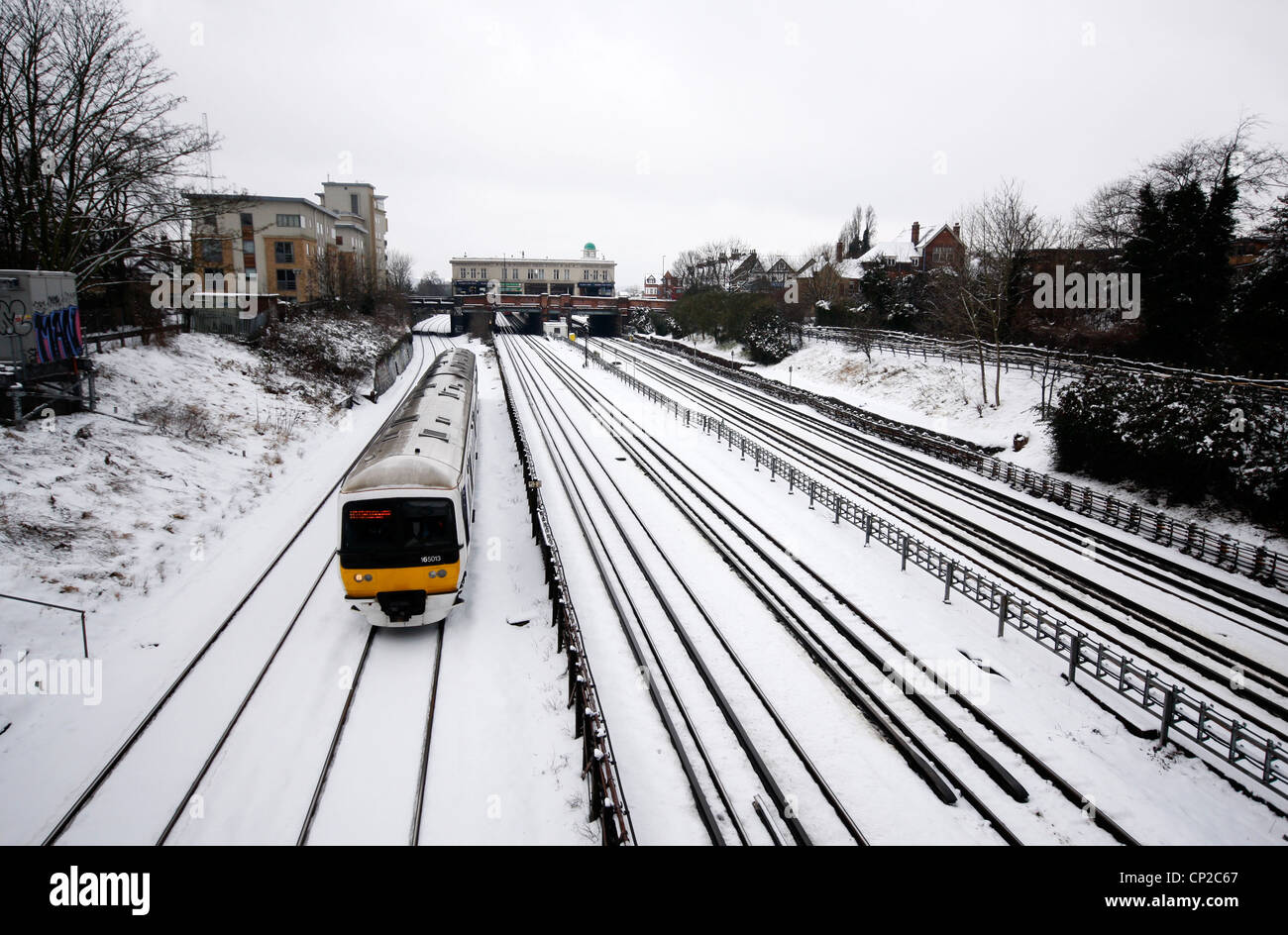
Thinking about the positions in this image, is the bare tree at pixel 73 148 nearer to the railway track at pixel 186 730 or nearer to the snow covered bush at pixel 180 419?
the snow covered bush at pixel 180 419

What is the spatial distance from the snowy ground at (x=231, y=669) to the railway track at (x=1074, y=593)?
1007 cm

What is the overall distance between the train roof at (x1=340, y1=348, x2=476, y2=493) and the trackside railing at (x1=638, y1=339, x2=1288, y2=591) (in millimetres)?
17646

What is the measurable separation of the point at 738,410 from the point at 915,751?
2919 cm

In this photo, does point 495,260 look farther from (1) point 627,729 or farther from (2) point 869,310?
(1) point 627,729

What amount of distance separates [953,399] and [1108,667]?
77.5 ft

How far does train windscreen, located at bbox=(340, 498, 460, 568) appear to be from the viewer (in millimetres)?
11562

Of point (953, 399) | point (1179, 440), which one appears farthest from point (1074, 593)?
point (953, 399)

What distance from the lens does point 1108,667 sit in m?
12.1

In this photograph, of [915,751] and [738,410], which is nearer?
[915,751]

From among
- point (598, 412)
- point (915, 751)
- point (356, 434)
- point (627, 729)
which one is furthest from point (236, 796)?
point (598, 412)

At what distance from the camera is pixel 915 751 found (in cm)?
959

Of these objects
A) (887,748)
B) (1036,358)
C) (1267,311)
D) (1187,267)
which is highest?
(1187,267)

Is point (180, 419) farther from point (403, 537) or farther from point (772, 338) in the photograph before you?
point (772, 338)

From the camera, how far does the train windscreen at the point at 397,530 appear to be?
11562 mm
